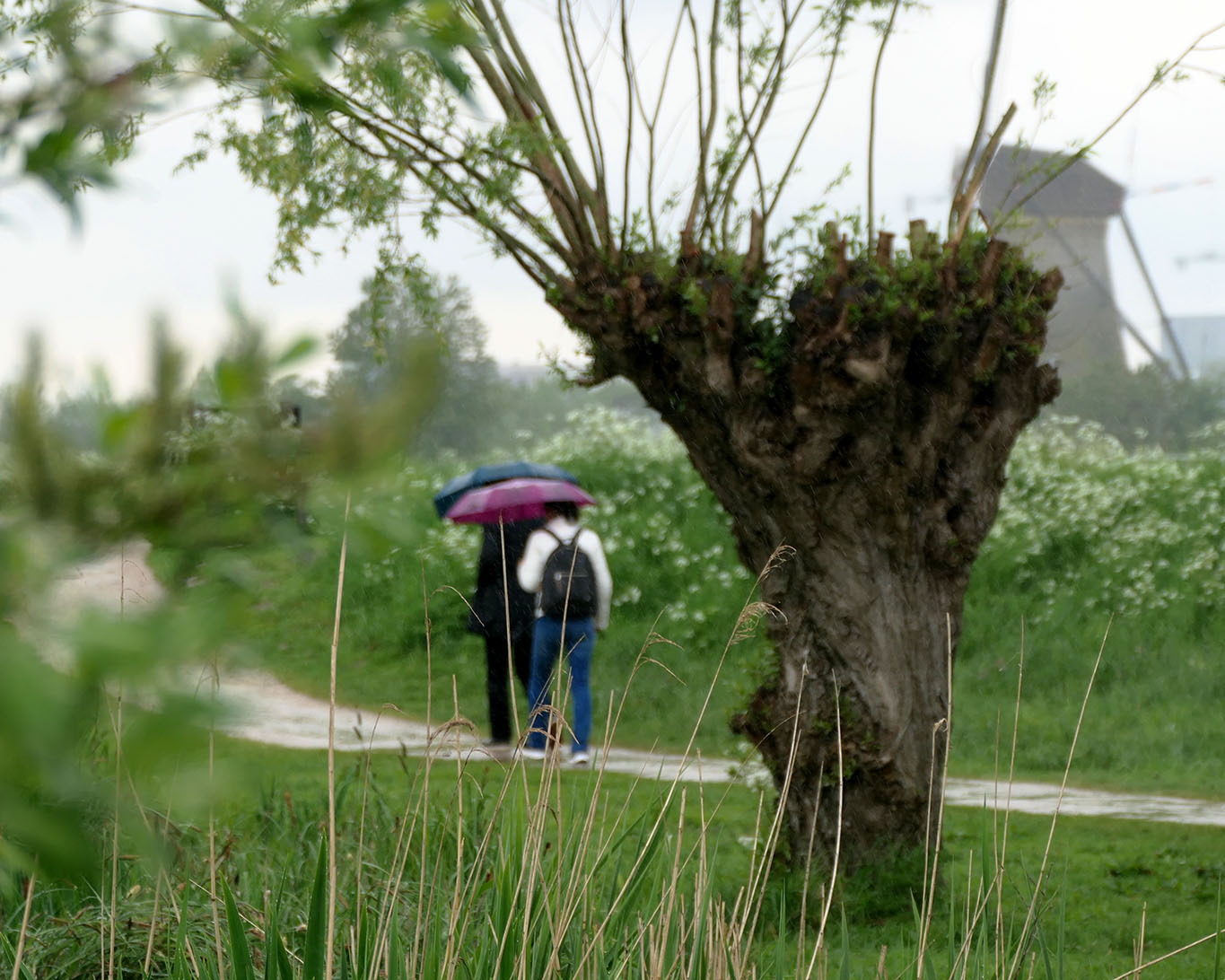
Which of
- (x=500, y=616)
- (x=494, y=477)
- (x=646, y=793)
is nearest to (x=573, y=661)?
(x=500, y=616)

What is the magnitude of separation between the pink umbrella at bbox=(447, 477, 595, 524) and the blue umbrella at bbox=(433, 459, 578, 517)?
8 centimetres

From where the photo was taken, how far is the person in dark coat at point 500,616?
8992mm

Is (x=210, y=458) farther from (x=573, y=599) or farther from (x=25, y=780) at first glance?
(x=573, y=599)

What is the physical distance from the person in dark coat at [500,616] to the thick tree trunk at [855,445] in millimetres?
3148

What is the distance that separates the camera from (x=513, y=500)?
952cm

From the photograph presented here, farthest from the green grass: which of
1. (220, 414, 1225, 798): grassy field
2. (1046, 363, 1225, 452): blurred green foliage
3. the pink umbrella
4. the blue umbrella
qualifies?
(1046, 363, 1225, 452): blurred green foliage

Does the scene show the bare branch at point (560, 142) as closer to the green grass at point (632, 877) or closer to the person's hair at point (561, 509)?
the green grass at point (632, 877)

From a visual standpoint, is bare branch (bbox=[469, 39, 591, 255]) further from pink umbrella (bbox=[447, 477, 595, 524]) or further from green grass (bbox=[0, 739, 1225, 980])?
pink umbrella (bbox=[447, 477, 595, 524])

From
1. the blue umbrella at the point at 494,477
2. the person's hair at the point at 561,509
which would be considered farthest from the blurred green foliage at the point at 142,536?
the blue umbrella at the point at 494,477

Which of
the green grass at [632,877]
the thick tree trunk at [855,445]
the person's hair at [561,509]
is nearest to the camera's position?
the green grass at [632,877]

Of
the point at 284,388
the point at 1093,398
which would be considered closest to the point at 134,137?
the point at 284,388

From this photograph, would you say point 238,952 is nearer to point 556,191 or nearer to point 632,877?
point 632,877

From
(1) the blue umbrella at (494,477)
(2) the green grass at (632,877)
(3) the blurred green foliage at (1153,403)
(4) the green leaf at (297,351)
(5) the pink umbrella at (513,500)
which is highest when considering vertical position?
(3) the blurred green foliage at (1153,403)

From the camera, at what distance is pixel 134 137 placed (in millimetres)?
1216
